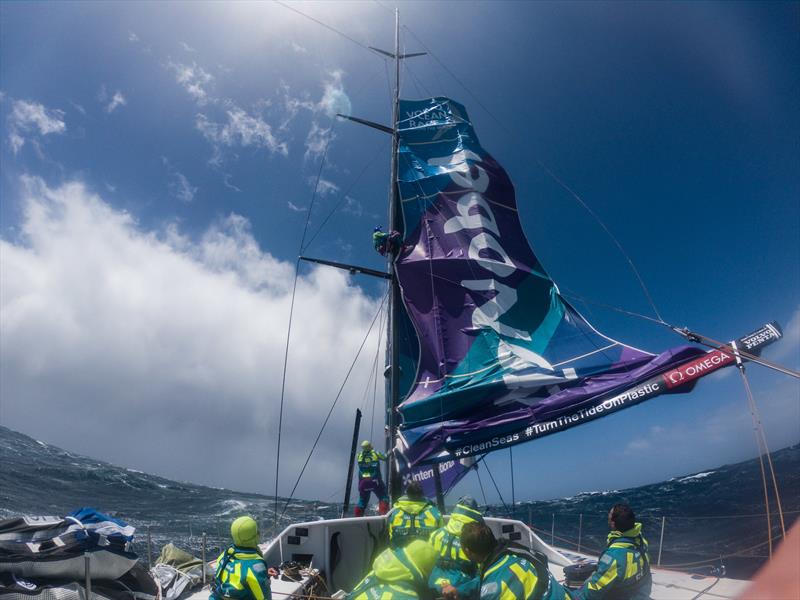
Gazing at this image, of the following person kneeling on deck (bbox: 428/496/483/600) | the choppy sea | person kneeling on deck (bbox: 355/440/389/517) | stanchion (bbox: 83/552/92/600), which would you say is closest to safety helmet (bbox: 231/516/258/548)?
person kneeling on deck (bbox: 428/496/483/600)

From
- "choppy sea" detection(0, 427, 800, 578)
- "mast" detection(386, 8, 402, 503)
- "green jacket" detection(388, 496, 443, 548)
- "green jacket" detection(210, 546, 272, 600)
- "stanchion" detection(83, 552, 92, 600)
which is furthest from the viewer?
"choppy sea" detection(0, 427, 800, 578)

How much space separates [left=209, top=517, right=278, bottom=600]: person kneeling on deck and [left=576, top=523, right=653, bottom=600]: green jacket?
3.11 m

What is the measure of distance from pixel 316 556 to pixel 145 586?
2362 millimetres

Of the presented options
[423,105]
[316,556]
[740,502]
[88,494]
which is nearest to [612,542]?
[316,556]

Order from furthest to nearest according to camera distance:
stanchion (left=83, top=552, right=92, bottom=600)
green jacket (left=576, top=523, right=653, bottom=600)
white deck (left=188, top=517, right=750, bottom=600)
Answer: white deck (left=188, top=517, right=750, bottom=600) < stanchion (left=83, top=552, right=92, bottom=600) < green jacket (left=576, top=523, right=653, bottom=600)

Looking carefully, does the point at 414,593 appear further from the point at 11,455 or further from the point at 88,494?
the point at 11,455

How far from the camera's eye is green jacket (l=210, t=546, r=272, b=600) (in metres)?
3.91

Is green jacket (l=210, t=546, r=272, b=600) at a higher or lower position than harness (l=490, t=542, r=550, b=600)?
lower

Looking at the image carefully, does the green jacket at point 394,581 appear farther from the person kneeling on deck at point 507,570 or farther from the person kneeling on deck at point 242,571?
the person kneeling on deck at point 242,571

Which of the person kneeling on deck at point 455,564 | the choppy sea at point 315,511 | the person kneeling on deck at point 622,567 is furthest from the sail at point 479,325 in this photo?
the choppy sea at point 315,511

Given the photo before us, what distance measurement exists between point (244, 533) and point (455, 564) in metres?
1.97

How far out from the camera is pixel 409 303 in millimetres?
10695

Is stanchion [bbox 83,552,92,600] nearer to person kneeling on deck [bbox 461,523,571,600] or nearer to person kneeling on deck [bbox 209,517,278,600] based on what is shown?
person kneeling on deck [bbox 209,517,278,600]

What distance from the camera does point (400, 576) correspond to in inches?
131
